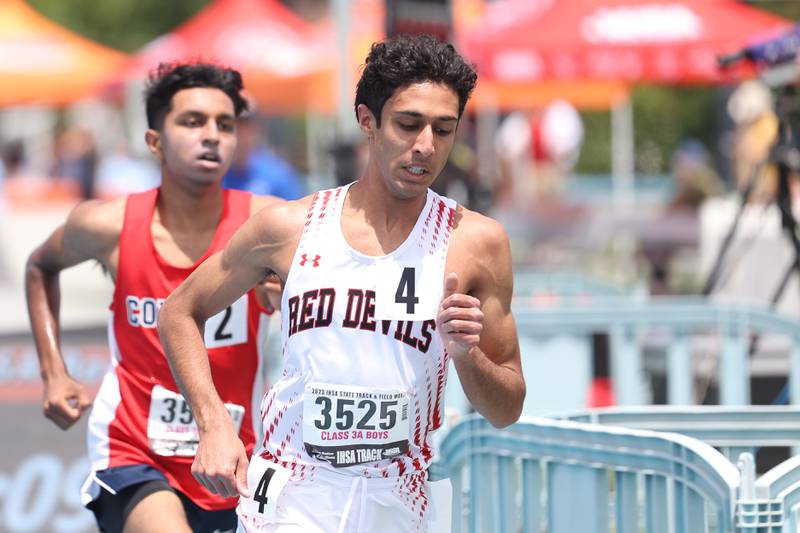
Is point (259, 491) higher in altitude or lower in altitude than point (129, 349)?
lower

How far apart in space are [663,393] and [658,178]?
69.7 ft

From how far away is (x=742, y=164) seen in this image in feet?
51.0

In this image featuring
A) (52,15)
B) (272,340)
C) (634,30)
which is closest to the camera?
(272,340)

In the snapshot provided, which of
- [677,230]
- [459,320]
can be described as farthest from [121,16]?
[459,320]

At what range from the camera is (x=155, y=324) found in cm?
475

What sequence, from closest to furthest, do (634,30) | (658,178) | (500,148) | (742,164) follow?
(634,30) < (742,164) < (500,148) < (658,178)

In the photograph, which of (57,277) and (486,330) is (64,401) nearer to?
(57,277)

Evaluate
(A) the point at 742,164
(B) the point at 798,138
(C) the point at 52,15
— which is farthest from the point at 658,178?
(C) the point at 52,15

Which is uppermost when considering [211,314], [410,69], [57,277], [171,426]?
[410,69]

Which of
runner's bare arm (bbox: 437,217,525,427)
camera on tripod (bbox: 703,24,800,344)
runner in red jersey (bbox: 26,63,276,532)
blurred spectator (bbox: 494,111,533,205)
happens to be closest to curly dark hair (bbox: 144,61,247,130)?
runner in red jersey (bbox: 26,63,276,532)

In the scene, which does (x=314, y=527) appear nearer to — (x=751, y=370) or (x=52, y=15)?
(x=751, y=370)

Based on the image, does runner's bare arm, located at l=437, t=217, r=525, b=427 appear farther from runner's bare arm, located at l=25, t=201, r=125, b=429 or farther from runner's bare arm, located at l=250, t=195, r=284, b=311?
runner's bare arm, located at l=25, t=201, r=125, b=429

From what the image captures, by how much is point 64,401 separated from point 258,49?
1498cm

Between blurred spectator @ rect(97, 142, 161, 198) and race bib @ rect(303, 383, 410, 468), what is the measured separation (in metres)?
19.9
